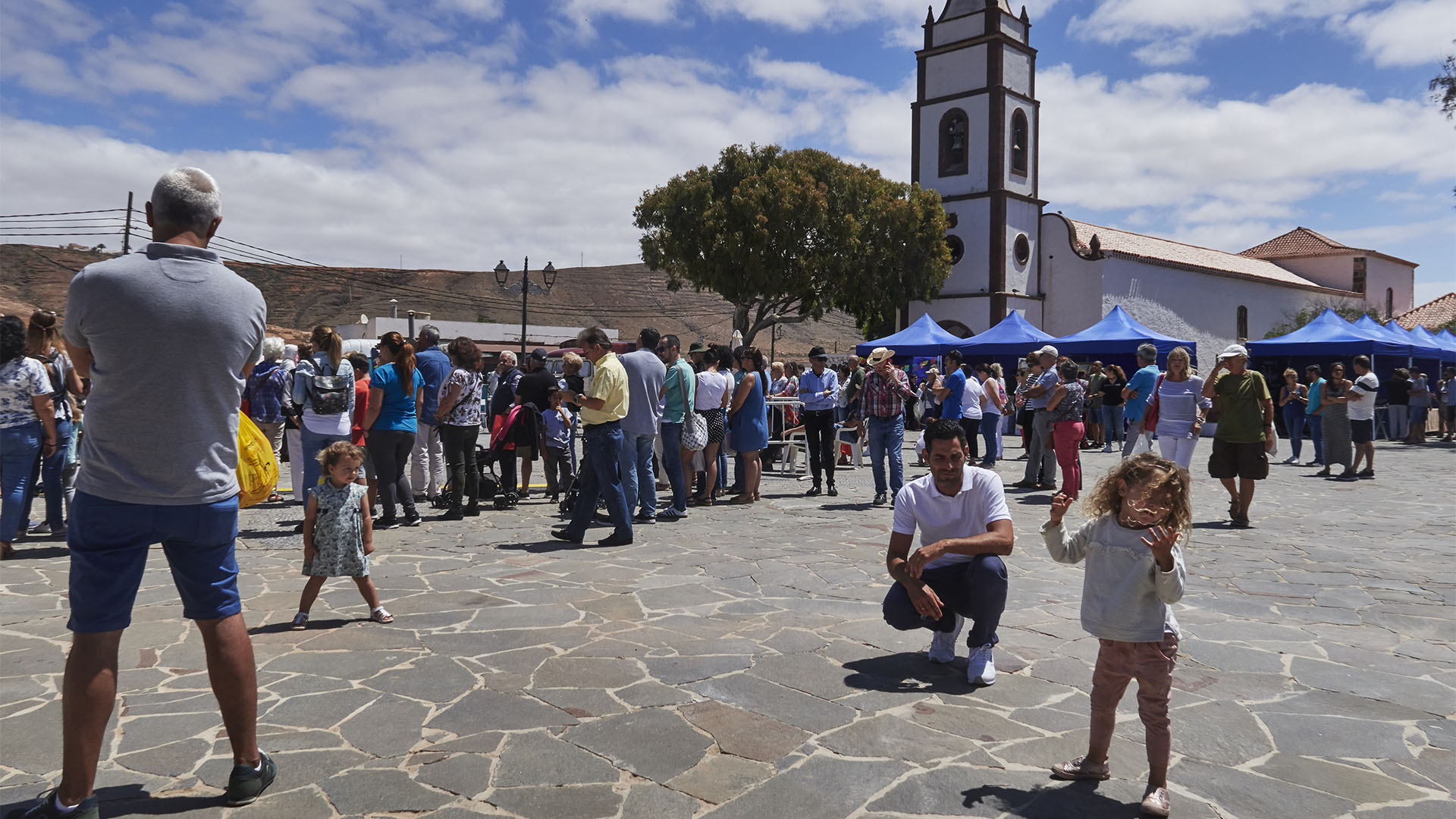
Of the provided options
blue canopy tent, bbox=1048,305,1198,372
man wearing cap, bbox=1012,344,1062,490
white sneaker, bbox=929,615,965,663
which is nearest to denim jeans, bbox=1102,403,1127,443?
blue canopy tent, bbox=1048,305,1198,372

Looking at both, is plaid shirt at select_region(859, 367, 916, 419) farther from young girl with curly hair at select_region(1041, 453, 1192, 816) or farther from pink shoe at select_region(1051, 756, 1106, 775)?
pink shoe at select_region(1051, 756, 1106, 775)

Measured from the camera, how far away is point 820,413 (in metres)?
11.2

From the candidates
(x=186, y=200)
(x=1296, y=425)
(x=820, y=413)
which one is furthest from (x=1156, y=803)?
(x=1296, y=425)

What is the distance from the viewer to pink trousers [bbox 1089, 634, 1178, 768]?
3.18 m

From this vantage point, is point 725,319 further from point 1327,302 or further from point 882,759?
point 882,759

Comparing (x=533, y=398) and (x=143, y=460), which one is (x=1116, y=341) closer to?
(x=533, y=398)

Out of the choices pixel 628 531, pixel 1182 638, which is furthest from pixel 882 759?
pixel 628 531

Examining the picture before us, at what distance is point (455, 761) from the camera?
3.51 metres

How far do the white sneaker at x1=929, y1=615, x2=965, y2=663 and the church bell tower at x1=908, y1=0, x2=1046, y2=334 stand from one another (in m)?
36.5

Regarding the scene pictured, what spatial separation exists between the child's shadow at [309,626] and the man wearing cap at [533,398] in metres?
4.74

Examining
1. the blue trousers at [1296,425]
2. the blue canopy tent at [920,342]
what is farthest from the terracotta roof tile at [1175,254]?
the blue trousers at [1296,425]

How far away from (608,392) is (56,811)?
523cm

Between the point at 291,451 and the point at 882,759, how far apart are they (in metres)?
7.96

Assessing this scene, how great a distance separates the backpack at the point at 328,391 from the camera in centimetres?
809
